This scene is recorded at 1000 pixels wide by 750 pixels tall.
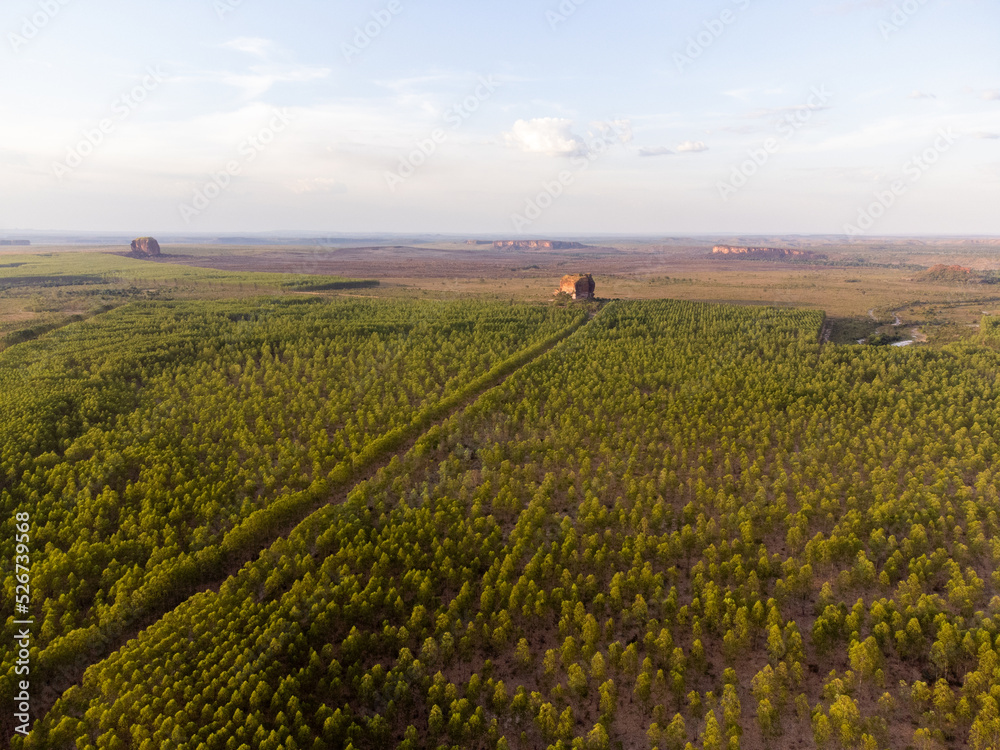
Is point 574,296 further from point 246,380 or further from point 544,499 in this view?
point 544,499

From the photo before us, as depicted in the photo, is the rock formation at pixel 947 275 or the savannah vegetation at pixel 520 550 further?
the rock formation at pixel 947 275

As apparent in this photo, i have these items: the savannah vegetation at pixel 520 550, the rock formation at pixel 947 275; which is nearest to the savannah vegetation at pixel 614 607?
the savannah vegetation at pixel 520 550

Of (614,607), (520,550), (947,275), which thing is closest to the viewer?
(614,607)

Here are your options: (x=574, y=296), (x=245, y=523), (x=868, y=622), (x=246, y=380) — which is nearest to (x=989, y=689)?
(x=868, y=622)

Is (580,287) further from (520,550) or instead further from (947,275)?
(947,275)

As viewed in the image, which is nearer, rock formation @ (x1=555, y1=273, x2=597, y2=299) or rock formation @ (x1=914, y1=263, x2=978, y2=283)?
rock formation @ (x1=555, y1=273, x2=597, y2=299)

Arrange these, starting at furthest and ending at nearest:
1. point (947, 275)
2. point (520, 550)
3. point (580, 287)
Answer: point (947, 275) < point (580, 287) < point (520, 550)

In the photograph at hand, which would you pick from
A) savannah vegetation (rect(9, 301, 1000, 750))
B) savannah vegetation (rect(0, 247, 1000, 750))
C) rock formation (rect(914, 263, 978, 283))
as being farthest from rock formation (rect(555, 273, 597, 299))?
rock formation (rect(914, 263, 978, 283))

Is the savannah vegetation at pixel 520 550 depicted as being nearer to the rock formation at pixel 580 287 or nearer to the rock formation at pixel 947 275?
the rock formation at pixel 580 287

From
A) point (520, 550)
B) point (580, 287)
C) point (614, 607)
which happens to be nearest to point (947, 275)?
point (580, 287)

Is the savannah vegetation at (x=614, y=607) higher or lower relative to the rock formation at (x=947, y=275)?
lower

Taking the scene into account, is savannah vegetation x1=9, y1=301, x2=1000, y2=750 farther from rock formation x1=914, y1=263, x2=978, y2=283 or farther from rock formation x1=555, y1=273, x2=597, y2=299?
rock formation x1=914, y1=263, x2=978, y2=283
